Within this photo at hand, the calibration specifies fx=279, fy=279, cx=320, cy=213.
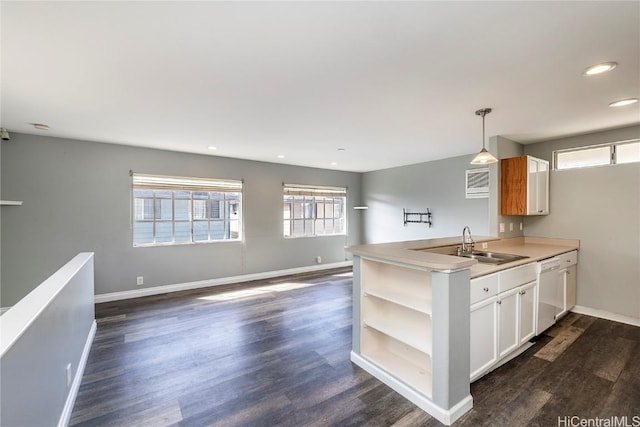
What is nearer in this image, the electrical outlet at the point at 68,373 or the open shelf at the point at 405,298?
the electrical outlet at the point at 68,373

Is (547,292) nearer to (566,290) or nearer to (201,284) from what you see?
(566,290)

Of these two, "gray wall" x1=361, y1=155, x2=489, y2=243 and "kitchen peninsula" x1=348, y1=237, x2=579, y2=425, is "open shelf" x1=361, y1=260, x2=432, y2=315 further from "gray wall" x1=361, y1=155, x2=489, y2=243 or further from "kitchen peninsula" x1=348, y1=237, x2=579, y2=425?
"gray wall" x1=361, y1=155, x2=489, y2=243

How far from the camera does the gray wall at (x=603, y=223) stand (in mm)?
3309

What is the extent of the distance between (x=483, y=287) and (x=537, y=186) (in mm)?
2498

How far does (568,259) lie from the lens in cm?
343

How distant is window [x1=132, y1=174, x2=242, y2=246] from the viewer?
4.52 m

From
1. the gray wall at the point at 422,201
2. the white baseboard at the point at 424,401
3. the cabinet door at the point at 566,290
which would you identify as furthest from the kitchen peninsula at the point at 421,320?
the gray wall at the point at 422,201

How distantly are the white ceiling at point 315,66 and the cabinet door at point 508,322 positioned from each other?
1.77 m

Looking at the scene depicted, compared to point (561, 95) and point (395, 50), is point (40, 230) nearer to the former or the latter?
point (395, 50)

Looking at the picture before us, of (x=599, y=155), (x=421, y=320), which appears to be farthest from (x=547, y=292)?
(x=599, y=155)

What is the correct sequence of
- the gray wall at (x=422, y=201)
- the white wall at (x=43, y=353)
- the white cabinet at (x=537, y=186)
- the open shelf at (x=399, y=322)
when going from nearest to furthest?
the white wall at (x=43, y=353)
the open shelf at (x=399, y=322)
the white cabinet at (x=537, y=186)
the gray wall at (x=422, y=201)

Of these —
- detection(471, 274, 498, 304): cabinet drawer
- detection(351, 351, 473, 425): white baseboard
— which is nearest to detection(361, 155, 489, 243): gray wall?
detection(471, 274, 498, 304): cabinet drawer

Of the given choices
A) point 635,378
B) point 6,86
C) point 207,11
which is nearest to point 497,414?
point 635,378

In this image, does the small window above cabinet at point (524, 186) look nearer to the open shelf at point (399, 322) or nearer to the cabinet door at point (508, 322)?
the cabinet door at point (508, 322)
